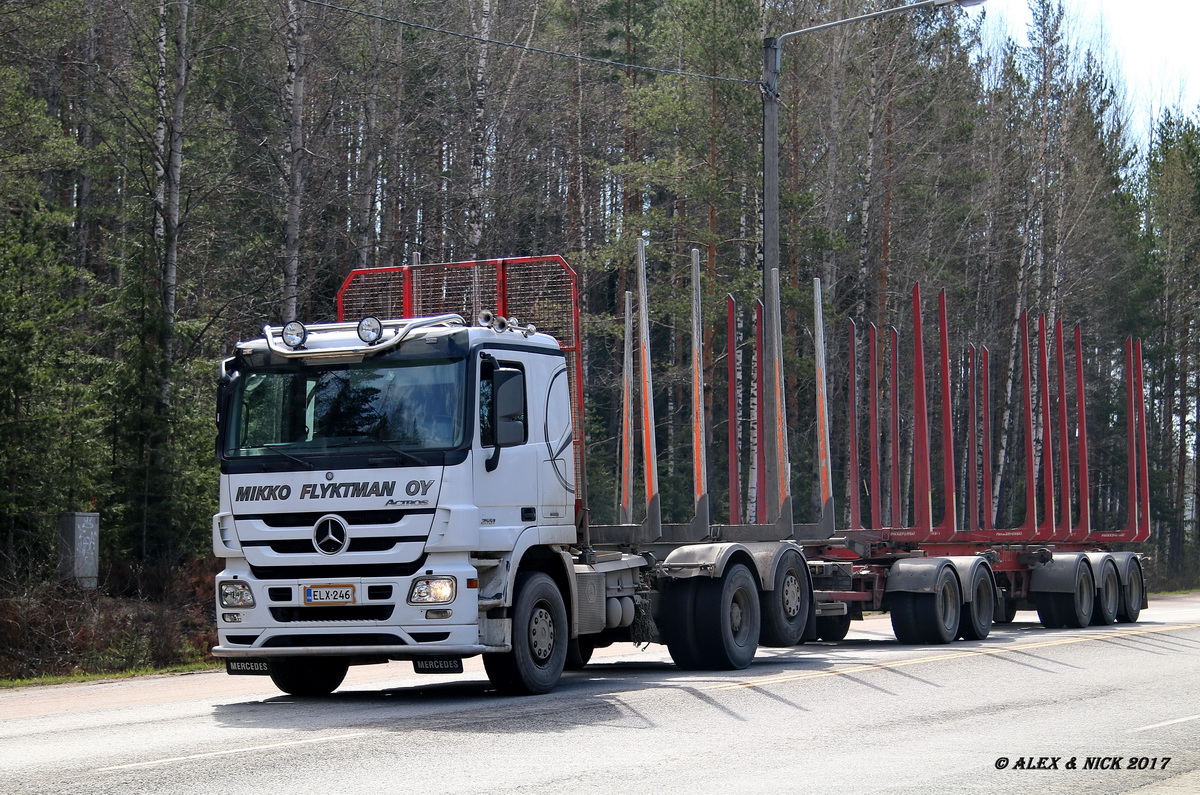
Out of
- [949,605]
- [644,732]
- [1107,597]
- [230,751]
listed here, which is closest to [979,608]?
[949,605]

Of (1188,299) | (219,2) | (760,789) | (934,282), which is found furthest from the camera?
(1188,299)

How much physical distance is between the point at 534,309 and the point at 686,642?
12.3 ft

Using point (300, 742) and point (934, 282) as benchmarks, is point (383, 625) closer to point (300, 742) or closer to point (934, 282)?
point (300, 742)

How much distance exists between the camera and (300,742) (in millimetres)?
9484

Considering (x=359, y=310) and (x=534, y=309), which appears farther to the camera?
(x=359, y=310)

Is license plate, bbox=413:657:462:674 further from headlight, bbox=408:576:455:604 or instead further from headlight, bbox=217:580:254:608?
headlight, bbox=217:580:254:608

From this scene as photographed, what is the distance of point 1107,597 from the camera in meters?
24.2

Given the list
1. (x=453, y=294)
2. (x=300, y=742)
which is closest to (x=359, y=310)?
(x=453, y=294)

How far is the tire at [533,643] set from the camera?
39.1 ft

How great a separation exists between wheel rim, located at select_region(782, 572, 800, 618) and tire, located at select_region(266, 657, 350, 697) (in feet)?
17.2

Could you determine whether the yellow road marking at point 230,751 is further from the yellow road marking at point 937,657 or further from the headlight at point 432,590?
the yellow road marking at point 937,657

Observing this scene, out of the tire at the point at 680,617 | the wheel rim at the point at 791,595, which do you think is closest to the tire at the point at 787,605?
the wheel rim at the point at 791,595

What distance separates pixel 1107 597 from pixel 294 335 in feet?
55.6

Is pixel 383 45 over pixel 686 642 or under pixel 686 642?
over
